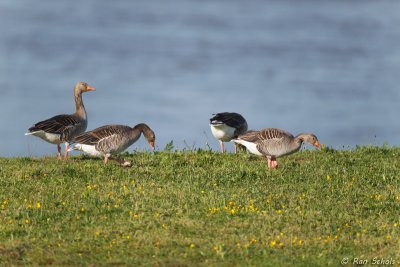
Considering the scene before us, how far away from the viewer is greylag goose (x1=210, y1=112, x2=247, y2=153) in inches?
1144

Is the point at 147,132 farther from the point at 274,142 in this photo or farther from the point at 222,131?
the point at 274,142

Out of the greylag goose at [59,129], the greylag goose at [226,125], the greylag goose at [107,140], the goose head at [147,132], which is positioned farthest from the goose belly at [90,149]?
the greylag goose at [226,125]

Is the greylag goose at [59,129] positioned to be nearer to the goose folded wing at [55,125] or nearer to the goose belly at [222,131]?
the goose folded wing at [55,125]

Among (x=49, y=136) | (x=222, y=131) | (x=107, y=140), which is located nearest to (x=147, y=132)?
(x=107, y=140)

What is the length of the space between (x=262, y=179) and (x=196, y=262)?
8228mm

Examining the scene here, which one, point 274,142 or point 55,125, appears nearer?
point 274,142

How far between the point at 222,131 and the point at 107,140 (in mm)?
6762

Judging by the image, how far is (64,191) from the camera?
19406 mm

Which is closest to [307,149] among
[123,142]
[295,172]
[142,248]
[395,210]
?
[295,172]

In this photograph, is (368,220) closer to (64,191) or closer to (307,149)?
(64,191)

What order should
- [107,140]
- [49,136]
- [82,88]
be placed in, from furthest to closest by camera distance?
[82,88] < [49,136] < [107,140]

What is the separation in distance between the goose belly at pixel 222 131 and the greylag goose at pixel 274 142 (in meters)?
5.09

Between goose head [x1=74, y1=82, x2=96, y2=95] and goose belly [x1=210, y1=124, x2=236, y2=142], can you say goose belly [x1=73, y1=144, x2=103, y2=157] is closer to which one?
goose head [x1=74, y1=82, x2=96, y2=95]

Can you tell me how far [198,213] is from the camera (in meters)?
16.4
